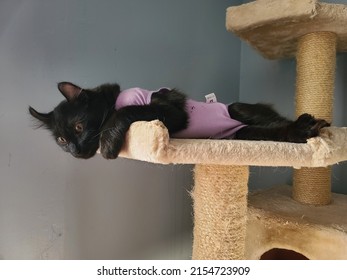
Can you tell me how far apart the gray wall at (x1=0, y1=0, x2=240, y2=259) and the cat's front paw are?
775 mm

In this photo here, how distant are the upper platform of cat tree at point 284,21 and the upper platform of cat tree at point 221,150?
1.61 ft

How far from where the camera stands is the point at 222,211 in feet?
2.87

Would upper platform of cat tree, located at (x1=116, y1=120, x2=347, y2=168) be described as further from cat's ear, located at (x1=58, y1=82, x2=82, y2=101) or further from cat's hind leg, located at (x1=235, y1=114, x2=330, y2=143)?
cat's ear, located at (x1=58, y1=82, x2=82, y2=101)

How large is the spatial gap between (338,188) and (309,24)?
826mm

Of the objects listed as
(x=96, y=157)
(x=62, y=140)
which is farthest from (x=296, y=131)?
(x=96, y=157)

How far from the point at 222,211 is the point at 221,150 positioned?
274mm

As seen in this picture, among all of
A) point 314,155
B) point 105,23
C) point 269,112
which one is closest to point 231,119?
point 269,112

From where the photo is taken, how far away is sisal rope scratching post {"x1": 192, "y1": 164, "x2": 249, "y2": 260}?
0.88 m

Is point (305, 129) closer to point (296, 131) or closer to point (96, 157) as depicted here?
point (296, 131)

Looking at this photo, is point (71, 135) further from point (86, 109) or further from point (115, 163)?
point (115, 163)

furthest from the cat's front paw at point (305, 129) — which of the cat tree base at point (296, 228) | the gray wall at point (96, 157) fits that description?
the gray wall at point (96, 157)

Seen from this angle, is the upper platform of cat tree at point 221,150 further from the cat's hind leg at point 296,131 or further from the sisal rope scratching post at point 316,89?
the sisal rope scratching post at point 316,89

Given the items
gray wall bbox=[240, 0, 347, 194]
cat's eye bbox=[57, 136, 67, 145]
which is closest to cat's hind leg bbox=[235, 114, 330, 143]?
cat's eye bbox=[57, 136, 67, 145]

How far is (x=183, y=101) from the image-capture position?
946mm
